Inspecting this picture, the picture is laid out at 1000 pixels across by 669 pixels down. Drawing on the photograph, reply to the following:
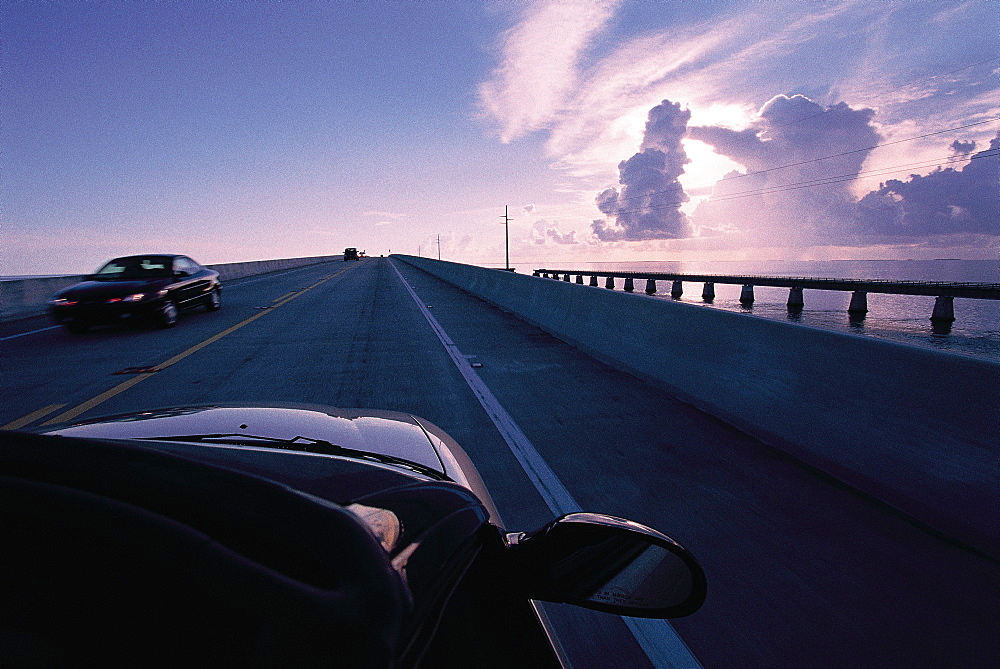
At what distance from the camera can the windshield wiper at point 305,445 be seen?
1951 mm

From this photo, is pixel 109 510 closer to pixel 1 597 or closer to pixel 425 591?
pixel 1 597

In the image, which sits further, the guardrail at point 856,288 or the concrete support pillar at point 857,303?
the concrete support pillar at point 857,303

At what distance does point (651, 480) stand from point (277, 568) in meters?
3.45

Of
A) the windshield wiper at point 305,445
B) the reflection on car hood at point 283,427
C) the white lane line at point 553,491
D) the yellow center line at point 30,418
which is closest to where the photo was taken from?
the windshield wiper at point 305,445

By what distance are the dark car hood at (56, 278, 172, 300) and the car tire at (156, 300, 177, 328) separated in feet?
1.49

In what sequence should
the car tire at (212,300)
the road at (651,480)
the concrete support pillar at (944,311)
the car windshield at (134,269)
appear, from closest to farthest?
1. the road at (651,480)
2. the car windshield at (134,269)
3. the car tire at (212,300)
4. the concrete support pillar at (944,311)

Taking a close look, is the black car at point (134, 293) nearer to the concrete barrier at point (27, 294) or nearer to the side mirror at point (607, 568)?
the concrete barrier at point (27, 294)

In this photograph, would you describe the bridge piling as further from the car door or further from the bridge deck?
the car door

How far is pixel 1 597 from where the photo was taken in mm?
768

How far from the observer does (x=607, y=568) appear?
125 cm

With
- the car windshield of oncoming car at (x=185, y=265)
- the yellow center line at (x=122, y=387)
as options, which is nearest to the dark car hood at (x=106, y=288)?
the car windshield of oncoming car at (x=185, y=265)

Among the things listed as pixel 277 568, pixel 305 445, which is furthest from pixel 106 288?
pixel 277 568

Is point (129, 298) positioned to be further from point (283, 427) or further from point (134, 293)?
point (283, 427)

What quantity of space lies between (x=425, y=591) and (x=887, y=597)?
9.09 feet
